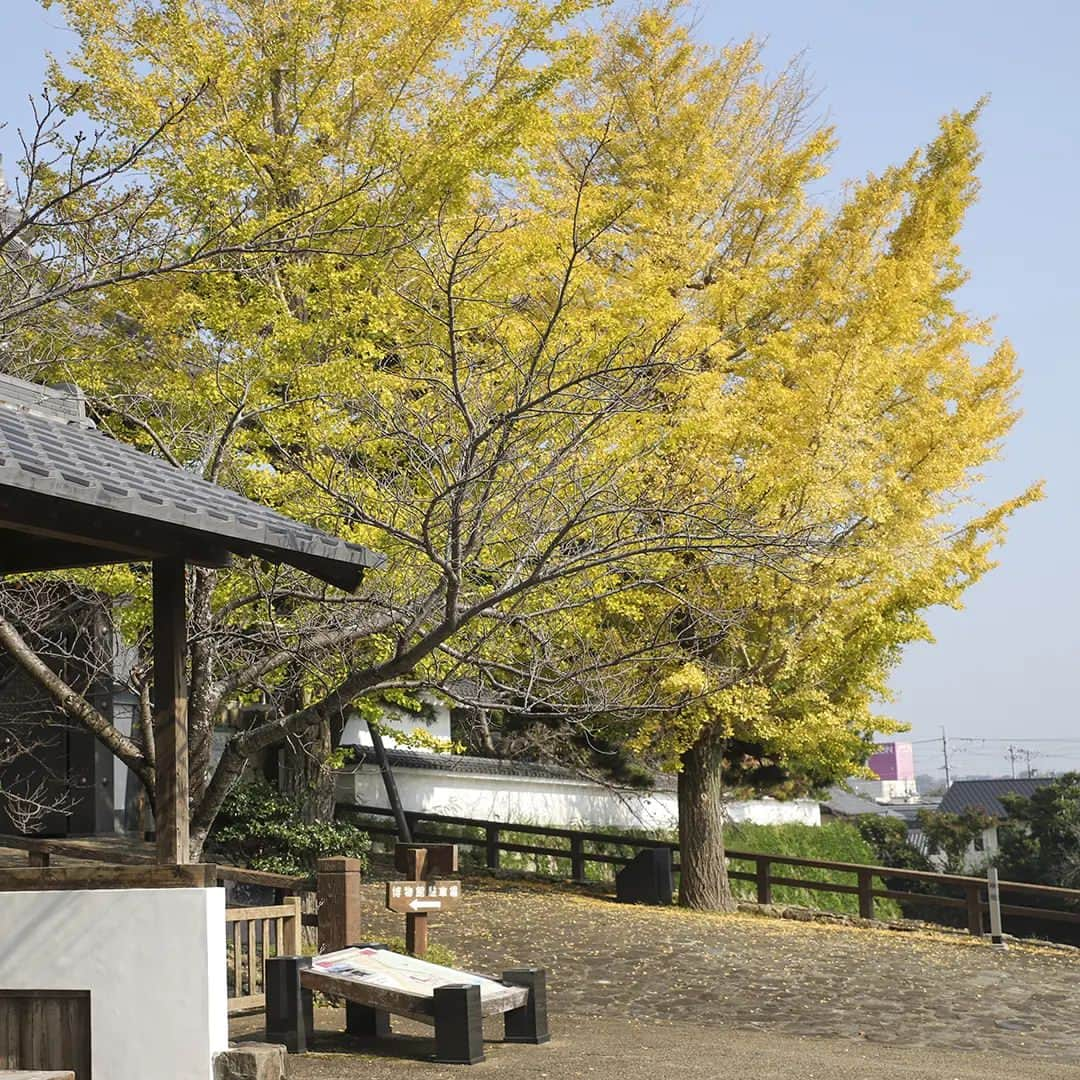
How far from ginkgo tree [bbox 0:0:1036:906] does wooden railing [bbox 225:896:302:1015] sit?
3.64ft

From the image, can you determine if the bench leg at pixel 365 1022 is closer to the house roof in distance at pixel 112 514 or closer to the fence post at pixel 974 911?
the house roof in distance at pixel 112 514

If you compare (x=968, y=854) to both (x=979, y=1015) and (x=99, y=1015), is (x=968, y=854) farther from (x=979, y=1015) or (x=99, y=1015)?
(x=99, y=1015)

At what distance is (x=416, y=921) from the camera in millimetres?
12344

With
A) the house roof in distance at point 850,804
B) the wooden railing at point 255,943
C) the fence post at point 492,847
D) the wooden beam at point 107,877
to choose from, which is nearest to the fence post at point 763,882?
the fence post at point 492,847

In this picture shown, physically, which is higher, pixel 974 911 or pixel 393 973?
pixel 393 973

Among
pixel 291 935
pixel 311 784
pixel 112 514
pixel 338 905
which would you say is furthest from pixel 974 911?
pixel 112 514

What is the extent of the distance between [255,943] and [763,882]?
12.4 m

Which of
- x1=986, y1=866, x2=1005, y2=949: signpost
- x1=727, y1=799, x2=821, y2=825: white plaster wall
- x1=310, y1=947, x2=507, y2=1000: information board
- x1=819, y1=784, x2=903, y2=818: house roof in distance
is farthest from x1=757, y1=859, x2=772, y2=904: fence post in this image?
x1=819, y1=784, x2=903, y2=818: house roof in distance

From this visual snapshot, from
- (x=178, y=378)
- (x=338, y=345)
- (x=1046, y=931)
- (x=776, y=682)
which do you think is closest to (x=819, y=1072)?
(x=338, y=345)

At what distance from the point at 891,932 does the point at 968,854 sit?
15412 millimetres

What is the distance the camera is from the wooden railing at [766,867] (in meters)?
18.9

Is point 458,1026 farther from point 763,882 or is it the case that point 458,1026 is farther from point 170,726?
point 763,882

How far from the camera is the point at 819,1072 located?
8.63m

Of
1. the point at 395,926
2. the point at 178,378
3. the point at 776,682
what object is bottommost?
the point at 395,926
